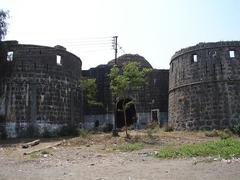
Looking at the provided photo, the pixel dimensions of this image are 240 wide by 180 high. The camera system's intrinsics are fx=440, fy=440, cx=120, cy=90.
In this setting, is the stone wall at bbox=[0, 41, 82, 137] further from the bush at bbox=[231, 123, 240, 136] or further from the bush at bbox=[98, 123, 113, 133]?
the bush at bbox=[231, 123, 240, 136]

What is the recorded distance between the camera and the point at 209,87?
23.9 m

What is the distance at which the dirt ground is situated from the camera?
35.2ft

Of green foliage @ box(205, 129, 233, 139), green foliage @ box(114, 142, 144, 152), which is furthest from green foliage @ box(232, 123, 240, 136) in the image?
green foliage @ box(114, 142, 144, 152)

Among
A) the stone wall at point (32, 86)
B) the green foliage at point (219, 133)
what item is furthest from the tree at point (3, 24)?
the green foliage at point (219, 133)

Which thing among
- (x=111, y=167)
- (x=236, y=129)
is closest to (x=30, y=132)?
(x=236, y=129)

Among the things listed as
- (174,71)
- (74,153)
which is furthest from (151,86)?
(74,153)

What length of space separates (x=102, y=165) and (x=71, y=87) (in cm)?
1312

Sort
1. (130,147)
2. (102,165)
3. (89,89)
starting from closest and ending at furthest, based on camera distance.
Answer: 1. (102,165)
2. (130,147)
3. (89,89)

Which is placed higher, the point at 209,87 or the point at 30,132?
the point at 209,87

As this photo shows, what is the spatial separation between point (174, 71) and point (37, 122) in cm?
866

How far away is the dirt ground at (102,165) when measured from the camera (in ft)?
35.2

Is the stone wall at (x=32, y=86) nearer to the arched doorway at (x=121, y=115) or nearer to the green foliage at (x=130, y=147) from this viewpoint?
the arched doorway at (x=121, y=115)

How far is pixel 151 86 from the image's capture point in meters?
28.8

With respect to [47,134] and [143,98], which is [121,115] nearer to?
[143,98]
